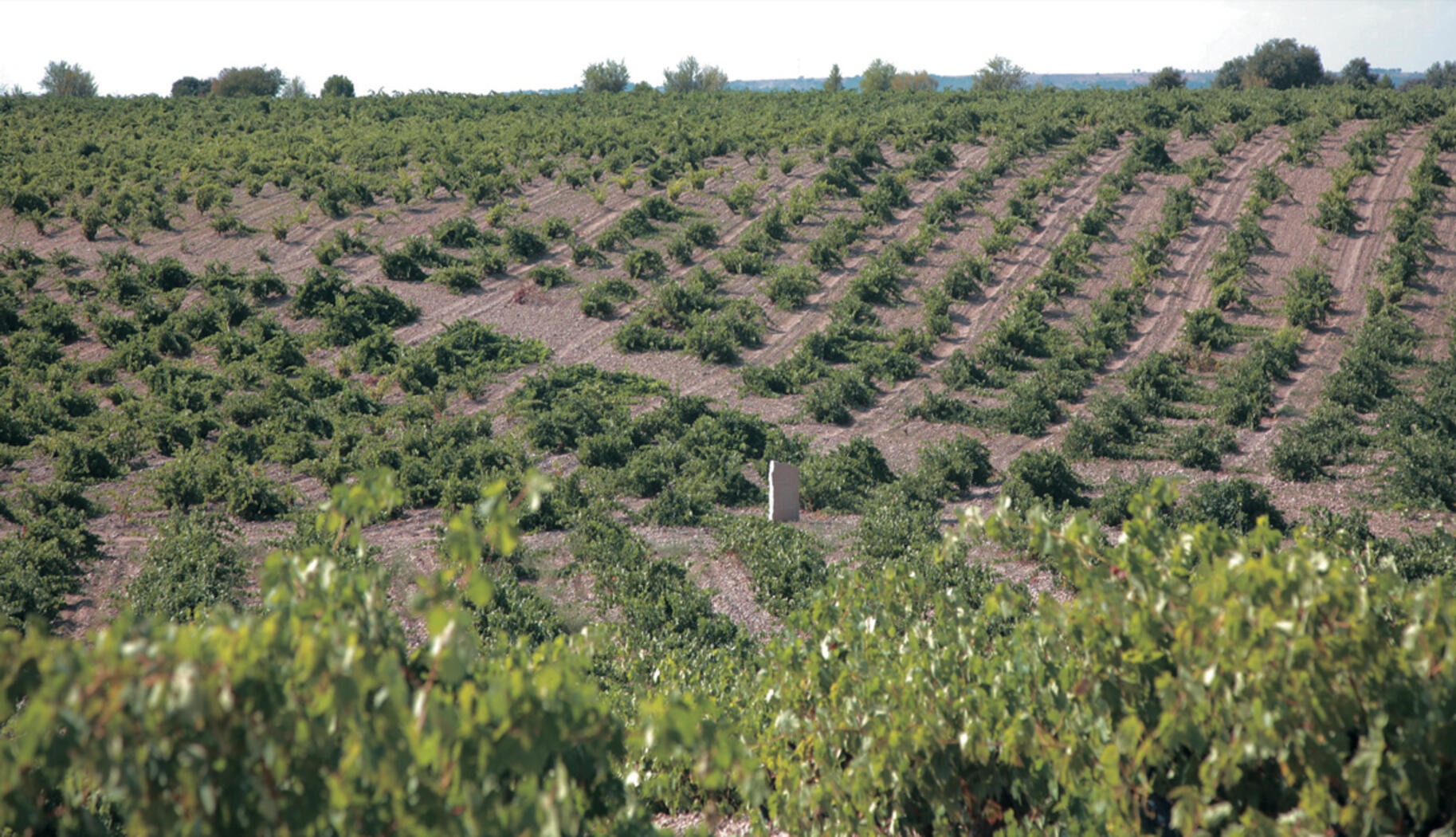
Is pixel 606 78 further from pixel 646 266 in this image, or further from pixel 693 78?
pixel 646 266

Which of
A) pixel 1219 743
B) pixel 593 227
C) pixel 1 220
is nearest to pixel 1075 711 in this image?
pixel 1219 743

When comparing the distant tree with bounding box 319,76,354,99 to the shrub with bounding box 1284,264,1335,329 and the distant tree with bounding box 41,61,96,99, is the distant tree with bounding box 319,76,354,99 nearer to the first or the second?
the distant tree with bounding box 41,61,96,99

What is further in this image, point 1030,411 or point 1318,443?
point 1030,411

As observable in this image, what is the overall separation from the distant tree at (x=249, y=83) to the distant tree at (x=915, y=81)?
135 feet

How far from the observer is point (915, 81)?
6606cm

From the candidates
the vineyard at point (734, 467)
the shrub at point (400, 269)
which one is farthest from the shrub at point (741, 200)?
the shrub at point (400, 269)

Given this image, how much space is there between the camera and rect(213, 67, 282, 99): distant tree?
2346 inches

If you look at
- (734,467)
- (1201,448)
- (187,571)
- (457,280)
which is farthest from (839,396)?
(457,280)

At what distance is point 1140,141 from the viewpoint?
2664 cm

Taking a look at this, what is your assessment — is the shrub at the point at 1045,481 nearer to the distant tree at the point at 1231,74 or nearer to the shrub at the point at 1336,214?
the shrub at the point at 1336,214

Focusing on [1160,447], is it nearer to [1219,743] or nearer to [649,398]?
[649,398]

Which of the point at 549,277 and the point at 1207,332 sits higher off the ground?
the point at 549,277

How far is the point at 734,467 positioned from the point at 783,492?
59.8 inches

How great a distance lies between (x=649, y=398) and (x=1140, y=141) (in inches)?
738
